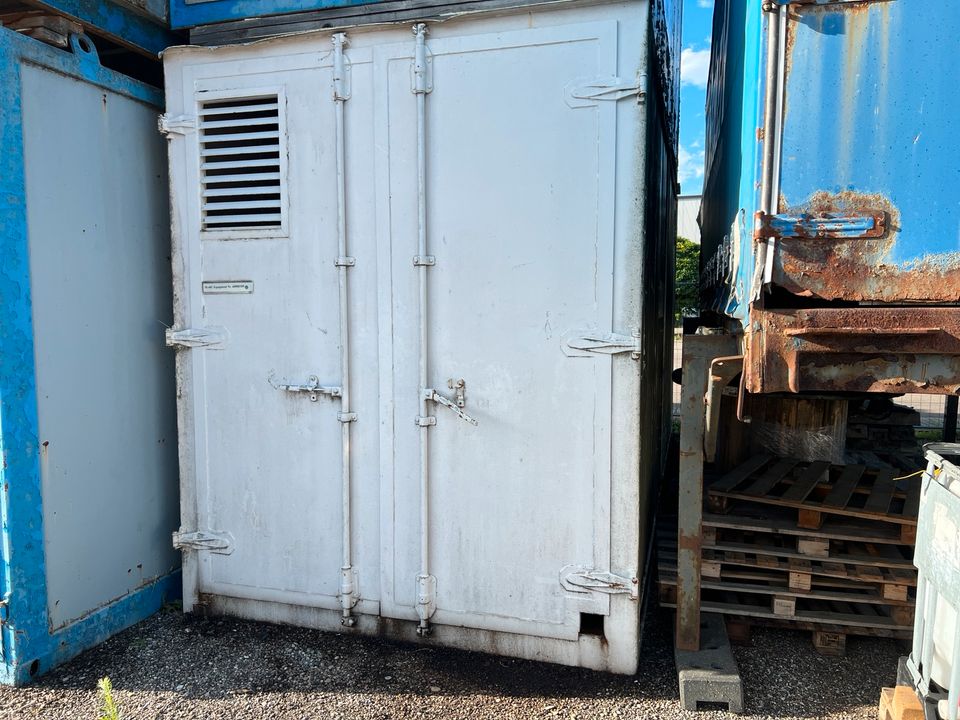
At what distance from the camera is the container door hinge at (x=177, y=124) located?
3.69 m

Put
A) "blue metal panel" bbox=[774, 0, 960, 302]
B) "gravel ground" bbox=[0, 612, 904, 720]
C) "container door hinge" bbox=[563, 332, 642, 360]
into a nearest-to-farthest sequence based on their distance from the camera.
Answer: "blue metal panel" bbox=[774, 0, 960, 302] → "gravel ground" bbox=[0, 612, 904, 720] → "container door hinge" bbox=[563, 332, 642, 360]

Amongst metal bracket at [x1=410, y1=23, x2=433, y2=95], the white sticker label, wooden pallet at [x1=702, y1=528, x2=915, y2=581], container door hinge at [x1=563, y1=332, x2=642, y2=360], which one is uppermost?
metal bracket at [x1=410, y1=23, x2=433, y2=95]

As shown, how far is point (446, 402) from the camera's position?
3.43 m

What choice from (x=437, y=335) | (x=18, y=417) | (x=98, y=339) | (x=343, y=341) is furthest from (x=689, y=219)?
(x=18, y=417)

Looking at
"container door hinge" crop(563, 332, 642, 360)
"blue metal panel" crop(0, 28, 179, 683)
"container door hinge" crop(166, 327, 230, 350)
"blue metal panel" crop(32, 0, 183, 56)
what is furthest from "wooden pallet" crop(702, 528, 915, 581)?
"blue metal panel" crop(32, 0, 183, 56)

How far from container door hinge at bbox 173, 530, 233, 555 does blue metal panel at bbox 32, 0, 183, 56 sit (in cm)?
278

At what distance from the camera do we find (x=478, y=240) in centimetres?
336

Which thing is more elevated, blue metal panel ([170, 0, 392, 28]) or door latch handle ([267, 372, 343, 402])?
blue metal panel ([170, 0, 392, 28])

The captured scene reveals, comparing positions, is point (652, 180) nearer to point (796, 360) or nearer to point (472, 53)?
Answer: point (472, 53)

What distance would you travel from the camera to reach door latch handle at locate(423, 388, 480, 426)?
344 cm

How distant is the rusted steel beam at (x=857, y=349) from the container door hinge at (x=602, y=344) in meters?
0.59

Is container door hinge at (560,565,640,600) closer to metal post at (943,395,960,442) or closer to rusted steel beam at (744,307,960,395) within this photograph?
rusted steel beam at (744,307,960,395)

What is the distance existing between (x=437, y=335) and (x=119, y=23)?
2.49m

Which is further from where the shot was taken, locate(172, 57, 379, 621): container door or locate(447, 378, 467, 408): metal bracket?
locate(172, 57, 379, 621): container door
